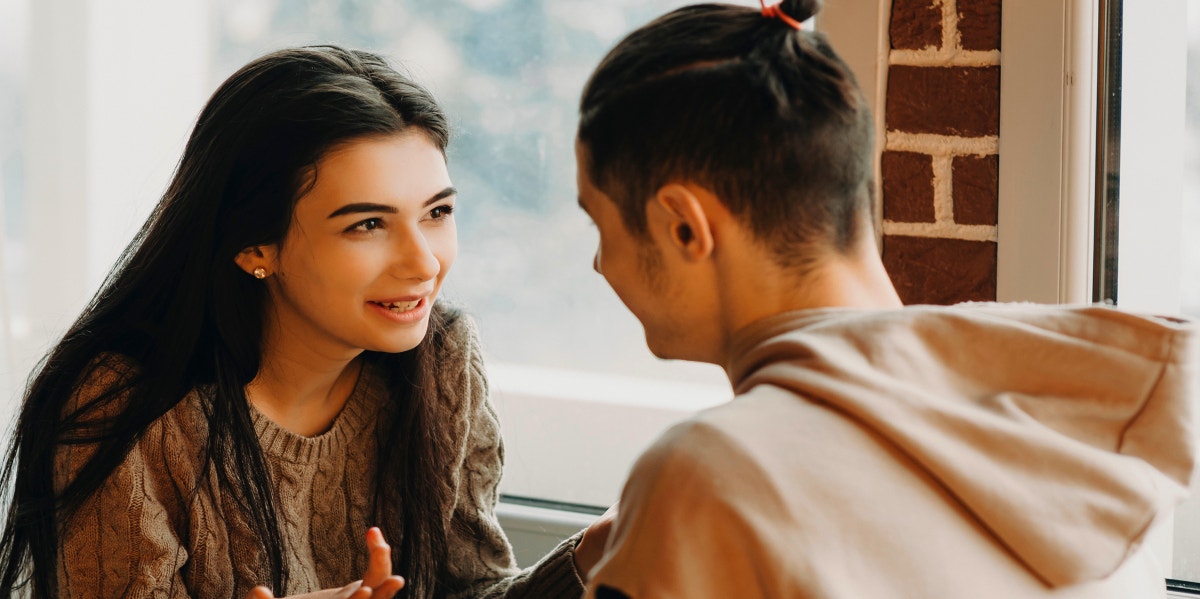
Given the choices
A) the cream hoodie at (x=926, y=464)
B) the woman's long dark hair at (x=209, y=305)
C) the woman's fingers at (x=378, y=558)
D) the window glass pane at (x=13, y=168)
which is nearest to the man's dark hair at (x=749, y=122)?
the cream hoodie at (x=926, y=464)

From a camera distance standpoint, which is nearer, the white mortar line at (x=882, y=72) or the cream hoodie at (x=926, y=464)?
the cream hoodie at (x=926, y=464)

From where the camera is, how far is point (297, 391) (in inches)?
62.8

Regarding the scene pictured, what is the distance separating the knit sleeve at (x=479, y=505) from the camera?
1654mm

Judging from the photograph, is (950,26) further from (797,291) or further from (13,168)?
(13,168)

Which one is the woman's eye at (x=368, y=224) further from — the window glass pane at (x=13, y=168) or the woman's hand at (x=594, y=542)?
the window glass pane at (x=13, y=168)

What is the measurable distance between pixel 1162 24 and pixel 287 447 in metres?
1.27

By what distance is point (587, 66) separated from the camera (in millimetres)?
2082

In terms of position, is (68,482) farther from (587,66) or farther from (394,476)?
(587,66)

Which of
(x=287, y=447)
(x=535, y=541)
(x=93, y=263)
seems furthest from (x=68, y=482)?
(x=93, y=263)

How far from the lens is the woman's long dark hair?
143 centimetres

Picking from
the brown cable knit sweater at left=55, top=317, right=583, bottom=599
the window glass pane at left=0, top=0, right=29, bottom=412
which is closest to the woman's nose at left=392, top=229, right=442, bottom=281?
the brown cable knit sweater at left=55, top=317, right=583, bottom=599

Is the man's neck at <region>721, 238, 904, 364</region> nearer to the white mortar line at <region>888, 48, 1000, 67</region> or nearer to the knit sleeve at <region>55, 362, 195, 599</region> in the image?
the white mortar line at <region>888, 48, 1000, 67</region>

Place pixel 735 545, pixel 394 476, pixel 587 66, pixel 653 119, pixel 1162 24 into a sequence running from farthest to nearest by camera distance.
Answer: pixel 587 66, pixel 394 476, pixel 1162 24, pixel 653 119, pixel 735 545

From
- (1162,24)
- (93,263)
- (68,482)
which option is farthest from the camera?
(93,263)
